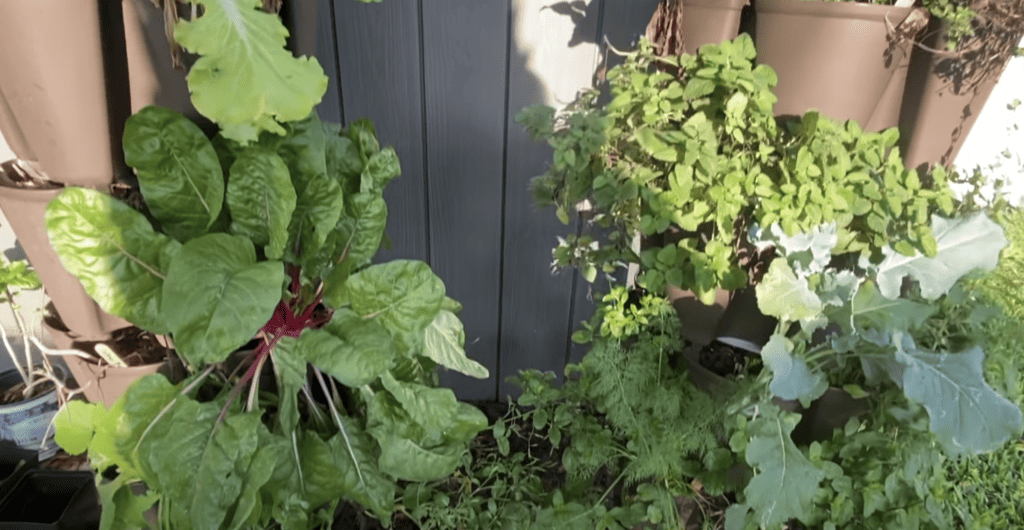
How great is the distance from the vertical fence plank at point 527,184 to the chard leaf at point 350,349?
63 centimetres

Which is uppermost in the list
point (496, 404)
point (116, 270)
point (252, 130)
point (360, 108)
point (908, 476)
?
point (252, 130)

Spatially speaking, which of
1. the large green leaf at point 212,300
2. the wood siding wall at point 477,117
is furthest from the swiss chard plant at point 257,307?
the wood siding wall at point 477,117

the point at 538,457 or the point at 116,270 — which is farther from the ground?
the point at 116,270

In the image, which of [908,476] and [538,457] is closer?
[908,476]

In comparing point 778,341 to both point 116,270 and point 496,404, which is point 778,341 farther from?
point 116,270

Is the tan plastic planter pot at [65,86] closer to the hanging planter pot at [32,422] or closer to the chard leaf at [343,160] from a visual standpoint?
the chard leaf at [343,160]

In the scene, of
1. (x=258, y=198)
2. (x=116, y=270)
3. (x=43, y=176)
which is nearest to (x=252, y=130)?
(x=258, y=198)

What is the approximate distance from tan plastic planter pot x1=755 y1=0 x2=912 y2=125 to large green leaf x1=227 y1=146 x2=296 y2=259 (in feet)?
2.83

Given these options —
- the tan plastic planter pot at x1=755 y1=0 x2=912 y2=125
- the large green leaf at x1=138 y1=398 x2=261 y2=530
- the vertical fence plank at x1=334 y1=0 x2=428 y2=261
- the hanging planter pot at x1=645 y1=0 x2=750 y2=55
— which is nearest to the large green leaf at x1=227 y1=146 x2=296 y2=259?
the large green leaf at x1=138 y1=398 x2=261 y2=530

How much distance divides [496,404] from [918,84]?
4.06 ft

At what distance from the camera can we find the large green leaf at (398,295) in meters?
0.93

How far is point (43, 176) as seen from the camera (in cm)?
95

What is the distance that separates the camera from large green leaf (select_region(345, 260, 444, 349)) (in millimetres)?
928

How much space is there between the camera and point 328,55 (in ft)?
4.18
